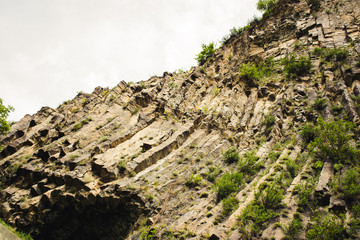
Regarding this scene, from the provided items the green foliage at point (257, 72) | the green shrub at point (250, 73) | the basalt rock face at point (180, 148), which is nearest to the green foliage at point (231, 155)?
the basalt rock face at point (180, 148)

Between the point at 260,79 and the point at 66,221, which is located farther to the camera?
the point at 260,79

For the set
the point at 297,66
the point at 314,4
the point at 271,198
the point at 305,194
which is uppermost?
the point at 314,4

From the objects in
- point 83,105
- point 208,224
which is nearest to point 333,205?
point 208,224

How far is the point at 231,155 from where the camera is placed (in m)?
11.9

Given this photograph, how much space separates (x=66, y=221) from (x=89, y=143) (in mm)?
5559

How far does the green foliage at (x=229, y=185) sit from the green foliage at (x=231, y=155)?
5.01 feet

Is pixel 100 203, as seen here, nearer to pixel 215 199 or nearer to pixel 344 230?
pixel 215 199

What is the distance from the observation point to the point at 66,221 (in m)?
13.7

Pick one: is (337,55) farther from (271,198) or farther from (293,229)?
(293,229)

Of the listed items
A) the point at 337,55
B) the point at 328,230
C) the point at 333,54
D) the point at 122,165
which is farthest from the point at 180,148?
the point at 333,54

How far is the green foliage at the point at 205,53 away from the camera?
27.3 m

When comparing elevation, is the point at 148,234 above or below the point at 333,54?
below

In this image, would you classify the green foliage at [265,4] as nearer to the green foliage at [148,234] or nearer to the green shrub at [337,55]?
the green shrub at [337,55]

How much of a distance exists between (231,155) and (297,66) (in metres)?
9.72
